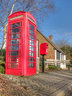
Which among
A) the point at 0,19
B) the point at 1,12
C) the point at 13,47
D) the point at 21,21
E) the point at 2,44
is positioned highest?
the point at 1,12

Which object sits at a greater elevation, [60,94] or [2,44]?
[2,44]

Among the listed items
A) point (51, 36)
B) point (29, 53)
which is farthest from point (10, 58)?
point (51, 36)

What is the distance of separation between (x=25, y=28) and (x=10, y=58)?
1.90 meters

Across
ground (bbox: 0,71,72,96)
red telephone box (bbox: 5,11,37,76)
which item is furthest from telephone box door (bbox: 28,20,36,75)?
ground (bbox: 0,71,72,96)

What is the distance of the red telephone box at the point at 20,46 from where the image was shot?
5.05 metres

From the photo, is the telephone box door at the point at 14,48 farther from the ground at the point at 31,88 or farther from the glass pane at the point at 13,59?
the ground at the point at 31,88

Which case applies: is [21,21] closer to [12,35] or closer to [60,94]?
[12,35]

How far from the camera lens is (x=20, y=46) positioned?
519 cm

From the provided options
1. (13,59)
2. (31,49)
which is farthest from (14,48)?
(31,49)

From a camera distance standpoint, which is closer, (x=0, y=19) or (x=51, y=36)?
(x=0, y=19)

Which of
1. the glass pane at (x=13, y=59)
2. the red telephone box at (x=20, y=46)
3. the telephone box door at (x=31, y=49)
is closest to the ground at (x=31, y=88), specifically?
the red telephone box at (x=20, y=46)

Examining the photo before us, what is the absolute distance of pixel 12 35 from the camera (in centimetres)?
558

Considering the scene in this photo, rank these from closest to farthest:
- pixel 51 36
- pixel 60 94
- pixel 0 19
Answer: pixel 60 94 < pixel 0 19 < pixel 51 36

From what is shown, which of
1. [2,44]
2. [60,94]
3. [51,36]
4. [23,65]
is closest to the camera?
[60,94]
